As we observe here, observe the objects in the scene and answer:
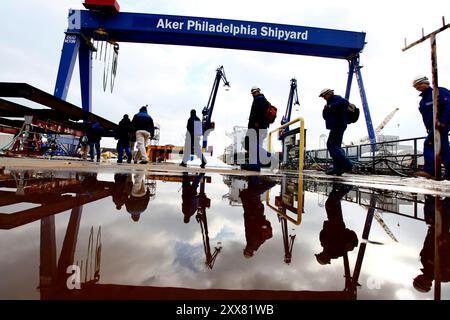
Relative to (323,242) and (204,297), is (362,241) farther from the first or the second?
(204,297)

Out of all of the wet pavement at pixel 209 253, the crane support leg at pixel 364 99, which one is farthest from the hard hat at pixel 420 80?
the crane support leg at pixel 364 99

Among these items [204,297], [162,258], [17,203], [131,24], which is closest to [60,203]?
[17,203]

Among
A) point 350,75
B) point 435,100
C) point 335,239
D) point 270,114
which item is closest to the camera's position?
point 335,239

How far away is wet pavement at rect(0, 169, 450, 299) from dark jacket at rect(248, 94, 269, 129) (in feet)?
11.2

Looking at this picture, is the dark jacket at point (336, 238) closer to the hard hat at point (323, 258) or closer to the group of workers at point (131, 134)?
the hard hat at point (323, 258)

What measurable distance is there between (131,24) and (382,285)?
10.4 meters

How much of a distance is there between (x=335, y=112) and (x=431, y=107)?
4.01 ft

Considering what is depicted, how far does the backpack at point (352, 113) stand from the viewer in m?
3.84

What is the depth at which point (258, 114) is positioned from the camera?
436cm

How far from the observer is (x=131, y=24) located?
8.72 meters

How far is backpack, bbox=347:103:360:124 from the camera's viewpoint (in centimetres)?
384

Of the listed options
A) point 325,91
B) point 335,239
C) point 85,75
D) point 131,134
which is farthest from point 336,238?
point 85,75

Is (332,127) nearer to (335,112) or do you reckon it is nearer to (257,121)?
(335,112)

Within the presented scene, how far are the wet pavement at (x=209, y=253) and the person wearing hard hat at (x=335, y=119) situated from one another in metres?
3.01
